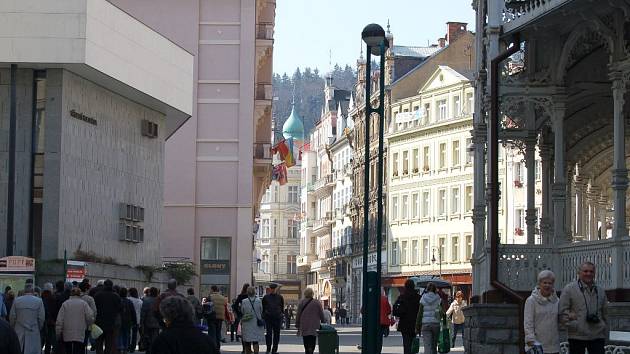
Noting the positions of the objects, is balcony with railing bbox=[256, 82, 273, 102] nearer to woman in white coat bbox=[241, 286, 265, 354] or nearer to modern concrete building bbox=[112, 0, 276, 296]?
modern concrete building bbox=[112, 0, 276, 296]

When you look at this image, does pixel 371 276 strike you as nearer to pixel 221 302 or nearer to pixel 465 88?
pixel 221 302

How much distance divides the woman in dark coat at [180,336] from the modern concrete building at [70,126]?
36.9 metres

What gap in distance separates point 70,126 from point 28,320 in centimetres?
2229

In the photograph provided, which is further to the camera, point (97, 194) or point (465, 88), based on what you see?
point (465, 88)

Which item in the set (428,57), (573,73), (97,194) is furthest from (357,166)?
(573,73)

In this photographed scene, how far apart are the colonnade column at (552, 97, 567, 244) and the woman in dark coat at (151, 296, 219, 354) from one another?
59.1 feet

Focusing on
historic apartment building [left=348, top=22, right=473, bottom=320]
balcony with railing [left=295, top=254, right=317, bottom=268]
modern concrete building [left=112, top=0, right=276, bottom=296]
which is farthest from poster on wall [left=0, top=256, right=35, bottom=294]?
balcony with railing [left=295, top=254, right=317, bottom=268]

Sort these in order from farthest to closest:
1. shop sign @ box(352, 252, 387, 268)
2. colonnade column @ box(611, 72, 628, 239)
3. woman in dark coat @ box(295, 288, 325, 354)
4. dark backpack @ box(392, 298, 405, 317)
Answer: shop sign @ box(352, 252, 387, 268), woman in dark coat @ box(295, 288, 325, 354), dark backpack @ box(392, 298, 405, 317), colonnade column @ box(611, 72, 628, 239)

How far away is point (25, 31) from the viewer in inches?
1865

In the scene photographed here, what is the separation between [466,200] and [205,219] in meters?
24.0

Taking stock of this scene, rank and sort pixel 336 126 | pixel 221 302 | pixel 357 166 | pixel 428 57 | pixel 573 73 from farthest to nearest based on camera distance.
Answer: pixel 336 126
pixel 357 166
pixel 428 57
pixel 221 302
pixel 573 73

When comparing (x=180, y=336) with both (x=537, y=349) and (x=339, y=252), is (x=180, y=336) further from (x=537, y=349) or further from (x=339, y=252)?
(x=339, y=252)

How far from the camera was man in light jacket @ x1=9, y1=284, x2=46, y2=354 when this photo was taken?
86.8 ft

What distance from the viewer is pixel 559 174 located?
28.8 meters
